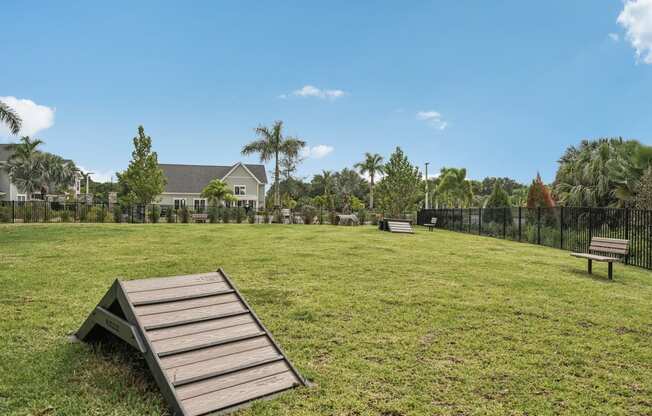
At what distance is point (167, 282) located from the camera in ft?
13.2

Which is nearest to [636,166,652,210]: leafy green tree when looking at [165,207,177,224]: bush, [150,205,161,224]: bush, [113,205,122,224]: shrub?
[165,207,177,224]: bush

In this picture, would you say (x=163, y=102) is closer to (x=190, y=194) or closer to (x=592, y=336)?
(x=190, y=194)

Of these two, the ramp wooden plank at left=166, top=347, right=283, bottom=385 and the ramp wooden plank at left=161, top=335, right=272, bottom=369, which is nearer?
the ramp wooden plank at left=166, top=347, right=283, bottom=385

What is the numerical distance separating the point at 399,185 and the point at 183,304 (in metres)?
28.3

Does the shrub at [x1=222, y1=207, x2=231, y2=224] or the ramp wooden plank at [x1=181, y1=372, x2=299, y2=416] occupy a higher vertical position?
the shrub at [x1=222, y1=207, x2=231, y2=224]

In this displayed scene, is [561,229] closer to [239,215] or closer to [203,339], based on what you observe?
[203,339]

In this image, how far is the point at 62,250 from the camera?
1133 cm

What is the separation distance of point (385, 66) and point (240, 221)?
14.8 metres

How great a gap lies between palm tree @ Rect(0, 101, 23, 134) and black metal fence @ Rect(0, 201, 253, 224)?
18.6 feet

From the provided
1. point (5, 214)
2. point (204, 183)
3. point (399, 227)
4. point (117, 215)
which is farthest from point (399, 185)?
point (204, 183)

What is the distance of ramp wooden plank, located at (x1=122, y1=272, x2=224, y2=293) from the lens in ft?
12.3

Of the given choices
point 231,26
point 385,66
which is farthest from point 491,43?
point 231,26

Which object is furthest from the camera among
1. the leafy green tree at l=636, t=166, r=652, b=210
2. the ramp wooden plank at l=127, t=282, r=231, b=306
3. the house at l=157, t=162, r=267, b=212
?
the house at l=157, t=162, r=267, b=212

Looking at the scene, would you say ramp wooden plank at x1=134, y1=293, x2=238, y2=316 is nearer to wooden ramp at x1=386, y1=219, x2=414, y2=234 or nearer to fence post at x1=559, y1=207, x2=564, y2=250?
fence post at x1=559, y1=207, x2=564, y2=250
